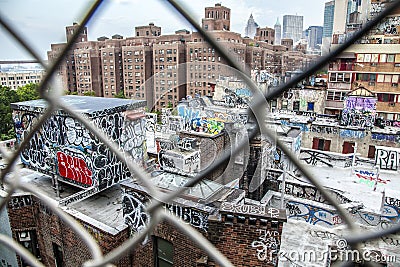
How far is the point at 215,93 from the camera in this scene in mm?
21547

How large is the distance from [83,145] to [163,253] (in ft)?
12.5

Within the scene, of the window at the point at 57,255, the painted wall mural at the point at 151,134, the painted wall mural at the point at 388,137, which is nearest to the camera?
the window at the point at 57,255

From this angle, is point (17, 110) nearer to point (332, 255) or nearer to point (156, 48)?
point (332, 255)

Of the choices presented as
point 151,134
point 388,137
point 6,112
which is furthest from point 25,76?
point 6,112

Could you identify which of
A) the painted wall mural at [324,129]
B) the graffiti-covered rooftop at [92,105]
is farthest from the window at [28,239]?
the painted wall mural at [324,129]

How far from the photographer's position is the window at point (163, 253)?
511 centimetres

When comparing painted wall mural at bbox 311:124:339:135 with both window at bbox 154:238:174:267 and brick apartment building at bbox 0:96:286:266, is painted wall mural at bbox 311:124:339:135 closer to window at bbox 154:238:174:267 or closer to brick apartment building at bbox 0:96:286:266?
brick apartment building at bbox 0:96:286:266

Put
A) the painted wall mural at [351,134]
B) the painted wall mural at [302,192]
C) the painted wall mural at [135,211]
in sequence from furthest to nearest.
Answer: the painted wall mural at [351,134] → the painted wall mural at [302,192] → the painted wall mural at [135,211]

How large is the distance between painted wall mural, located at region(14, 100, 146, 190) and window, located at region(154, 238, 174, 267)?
3.20m

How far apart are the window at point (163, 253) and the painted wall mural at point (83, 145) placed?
3.20m

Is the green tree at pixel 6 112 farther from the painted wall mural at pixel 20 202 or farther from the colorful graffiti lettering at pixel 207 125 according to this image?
the painted wall mural at pixel 20 202

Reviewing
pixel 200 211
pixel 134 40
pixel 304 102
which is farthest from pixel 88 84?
pixel 200 211

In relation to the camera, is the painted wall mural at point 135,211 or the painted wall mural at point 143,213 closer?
the painted wall mural at point 143,213

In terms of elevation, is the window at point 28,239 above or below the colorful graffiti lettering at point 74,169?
below
